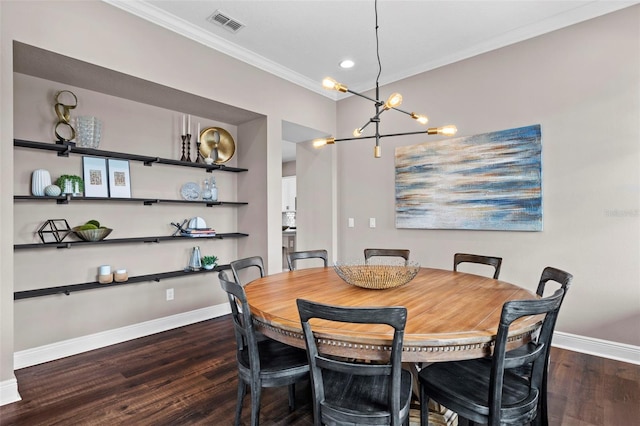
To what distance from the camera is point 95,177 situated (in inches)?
118

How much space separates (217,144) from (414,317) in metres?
3.25

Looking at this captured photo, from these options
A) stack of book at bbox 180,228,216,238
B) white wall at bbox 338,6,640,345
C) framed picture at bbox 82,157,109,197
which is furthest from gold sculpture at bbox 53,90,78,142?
white wall at bbox 338,6,640,345

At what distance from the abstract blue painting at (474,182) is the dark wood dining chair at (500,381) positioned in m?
1.92

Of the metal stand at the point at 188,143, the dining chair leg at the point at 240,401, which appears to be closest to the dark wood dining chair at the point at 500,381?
the dining chair leg at the point at 240,401

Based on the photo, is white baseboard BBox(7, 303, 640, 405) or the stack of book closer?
white baseboard BBox(7, 303, 640, 405)

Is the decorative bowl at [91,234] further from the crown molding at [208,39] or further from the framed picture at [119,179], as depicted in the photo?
A: the crown molding at [208,39]

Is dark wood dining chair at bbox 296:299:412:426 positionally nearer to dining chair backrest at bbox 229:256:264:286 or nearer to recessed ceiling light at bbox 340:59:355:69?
dining chair backrest at bbox 229:256:264:286

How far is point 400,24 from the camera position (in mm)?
2961

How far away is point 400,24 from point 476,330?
107 inches

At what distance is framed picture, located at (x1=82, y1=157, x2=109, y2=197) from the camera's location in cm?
294

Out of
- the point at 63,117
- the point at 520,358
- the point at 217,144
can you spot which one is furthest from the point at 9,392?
the point at 520,358

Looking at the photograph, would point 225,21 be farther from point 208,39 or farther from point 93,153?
point 93,153

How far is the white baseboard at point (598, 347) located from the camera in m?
2.61

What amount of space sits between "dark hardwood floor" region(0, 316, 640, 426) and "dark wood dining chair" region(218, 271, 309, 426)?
424 mm
